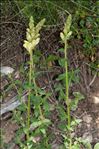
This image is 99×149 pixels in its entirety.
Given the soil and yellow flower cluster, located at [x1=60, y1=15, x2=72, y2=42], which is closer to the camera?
yellow flower cluster, located at [x1=60, y1=15, x2=72, y2=42]

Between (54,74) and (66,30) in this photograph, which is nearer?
(66,30)

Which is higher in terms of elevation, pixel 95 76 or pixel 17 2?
pixel 17 2

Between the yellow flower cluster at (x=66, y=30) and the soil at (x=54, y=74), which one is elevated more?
the yellow flower cluster at (x=66, y=30)

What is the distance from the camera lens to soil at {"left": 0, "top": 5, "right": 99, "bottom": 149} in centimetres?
321

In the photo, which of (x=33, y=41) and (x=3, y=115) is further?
(x=3, y=115)

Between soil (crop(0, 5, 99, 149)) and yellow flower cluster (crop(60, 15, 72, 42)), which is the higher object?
yellow flower cluster (crop(60, 15, 72, 42))

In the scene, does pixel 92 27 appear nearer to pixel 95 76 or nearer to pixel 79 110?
pixel 95 76

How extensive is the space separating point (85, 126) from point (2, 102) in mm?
747

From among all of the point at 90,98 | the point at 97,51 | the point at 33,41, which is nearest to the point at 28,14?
the point at 97,51

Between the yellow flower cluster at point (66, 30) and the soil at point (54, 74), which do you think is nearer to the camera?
the yellow flower cluster at point (66, 30)

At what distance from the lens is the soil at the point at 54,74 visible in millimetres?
3205

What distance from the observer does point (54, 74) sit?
351cm

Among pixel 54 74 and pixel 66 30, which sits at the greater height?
pixel 66 30

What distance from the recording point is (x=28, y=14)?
367 centimetres
